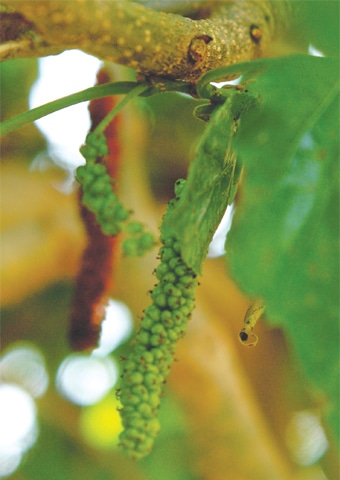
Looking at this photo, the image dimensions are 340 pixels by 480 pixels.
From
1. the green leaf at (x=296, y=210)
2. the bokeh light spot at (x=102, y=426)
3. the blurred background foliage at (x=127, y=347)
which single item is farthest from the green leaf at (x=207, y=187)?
the bokeh light spot at (x=102, y=426)

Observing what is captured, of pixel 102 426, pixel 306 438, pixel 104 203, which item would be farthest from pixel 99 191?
pixel 306 438

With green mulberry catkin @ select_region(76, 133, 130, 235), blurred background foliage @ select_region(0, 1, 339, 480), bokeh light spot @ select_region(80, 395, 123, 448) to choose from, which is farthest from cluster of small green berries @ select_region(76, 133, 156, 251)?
bokeh light spot @ select_region(80, 395, 123, 448)

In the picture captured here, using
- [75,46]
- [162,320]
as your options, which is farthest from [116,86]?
[162,320]

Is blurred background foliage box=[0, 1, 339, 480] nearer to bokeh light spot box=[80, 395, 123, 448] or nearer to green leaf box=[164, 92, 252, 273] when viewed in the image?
bokeh light spot box=[80, 395, 123, 448]

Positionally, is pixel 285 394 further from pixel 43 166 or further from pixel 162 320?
pixel 162 320

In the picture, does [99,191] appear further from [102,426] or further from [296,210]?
[102,426]
